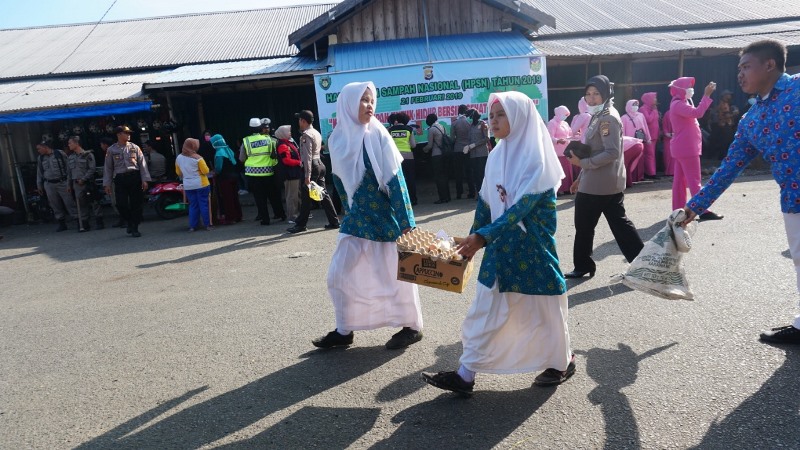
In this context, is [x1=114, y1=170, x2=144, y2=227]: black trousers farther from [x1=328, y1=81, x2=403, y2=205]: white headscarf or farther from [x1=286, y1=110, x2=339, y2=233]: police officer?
[x1=328, y1=81, x2=403, y2=205]: white headscarf

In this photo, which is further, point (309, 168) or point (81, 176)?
point (81, 176)

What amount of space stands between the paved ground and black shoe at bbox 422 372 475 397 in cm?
8

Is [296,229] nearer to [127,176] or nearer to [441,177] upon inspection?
[441,177]

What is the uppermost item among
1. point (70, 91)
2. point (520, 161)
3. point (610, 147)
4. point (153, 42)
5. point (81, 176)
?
point (153, 42)

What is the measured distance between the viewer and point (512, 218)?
306cm

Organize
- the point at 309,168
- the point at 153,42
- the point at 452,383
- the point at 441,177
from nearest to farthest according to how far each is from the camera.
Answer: the point at 452,383, the point at 309,168, the point at 441,177, the point at 153,42

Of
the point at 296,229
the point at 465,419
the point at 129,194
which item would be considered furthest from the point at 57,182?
the point at 465,419

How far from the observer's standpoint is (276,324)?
4.81 meters

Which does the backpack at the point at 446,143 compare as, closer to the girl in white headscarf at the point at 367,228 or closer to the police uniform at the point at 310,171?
the police uniform at the point at 310,171

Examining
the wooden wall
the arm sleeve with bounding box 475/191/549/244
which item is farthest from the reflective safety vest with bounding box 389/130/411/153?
the arm sleeve with bounding box 475/191/549/244

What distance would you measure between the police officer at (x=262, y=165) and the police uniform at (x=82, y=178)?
10.8 ft

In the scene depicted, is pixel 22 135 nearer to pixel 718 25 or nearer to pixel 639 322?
pixel 639 322

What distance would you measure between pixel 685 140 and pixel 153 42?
566 inches

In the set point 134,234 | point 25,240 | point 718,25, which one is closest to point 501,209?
point 134,234
